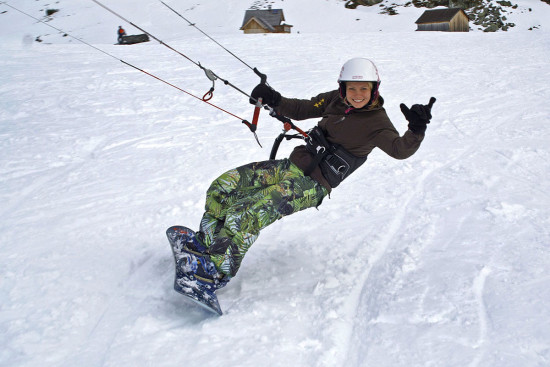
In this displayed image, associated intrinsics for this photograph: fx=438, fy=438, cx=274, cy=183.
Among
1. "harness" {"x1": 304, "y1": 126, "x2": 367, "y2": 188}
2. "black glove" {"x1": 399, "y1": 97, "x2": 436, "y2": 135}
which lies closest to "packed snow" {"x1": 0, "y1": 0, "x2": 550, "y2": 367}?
"harness" {"x1": 304, "y1": 126, "x2": 367, "y2": 188}

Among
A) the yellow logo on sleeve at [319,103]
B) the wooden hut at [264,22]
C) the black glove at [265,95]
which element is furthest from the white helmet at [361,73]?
the wooden hut at [264,22]

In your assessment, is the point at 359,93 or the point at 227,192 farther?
the point at 227,192

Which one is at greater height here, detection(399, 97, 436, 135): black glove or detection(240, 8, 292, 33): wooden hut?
detection(399, 97, 436, 135): black glove

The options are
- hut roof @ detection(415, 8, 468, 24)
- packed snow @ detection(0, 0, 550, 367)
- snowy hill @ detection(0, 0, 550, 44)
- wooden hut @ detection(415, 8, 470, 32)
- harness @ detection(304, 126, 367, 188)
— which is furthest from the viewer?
snowy hill @ detection(0, 0, 550, 44)

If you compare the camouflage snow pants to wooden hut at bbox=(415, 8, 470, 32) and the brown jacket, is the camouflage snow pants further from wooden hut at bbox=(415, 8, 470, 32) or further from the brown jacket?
wooden hut at bbox=(415, 8, 470, 32)

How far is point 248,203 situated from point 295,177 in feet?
1.55

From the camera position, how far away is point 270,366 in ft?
8.16

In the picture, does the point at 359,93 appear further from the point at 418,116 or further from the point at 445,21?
the point at 445,21

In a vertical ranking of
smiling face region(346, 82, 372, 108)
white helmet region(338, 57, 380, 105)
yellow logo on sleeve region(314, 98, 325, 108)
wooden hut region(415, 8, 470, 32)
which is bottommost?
wooden hut region(415, 8, 470, 32)

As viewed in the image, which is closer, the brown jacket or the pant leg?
the brown jacket

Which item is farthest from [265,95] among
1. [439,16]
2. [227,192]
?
[439,16]

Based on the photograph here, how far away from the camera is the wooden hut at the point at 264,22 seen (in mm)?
43719

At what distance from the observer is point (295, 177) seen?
3.38 meters

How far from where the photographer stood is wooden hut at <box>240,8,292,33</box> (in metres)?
43.7
